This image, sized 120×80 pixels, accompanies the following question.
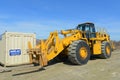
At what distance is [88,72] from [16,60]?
617cm

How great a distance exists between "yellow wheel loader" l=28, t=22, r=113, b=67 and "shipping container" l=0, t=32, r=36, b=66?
9.95 feet

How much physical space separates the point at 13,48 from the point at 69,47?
179 inches

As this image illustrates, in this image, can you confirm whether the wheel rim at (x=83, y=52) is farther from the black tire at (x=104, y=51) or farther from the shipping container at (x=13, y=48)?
the shipping container at (x=13, y=48)

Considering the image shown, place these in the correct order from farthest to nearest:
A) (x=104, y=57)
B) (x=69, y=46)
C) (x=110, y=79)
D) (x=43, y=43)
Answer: (x=104, y=57)
(x=69, y=46)
(x=43, y=43)
(x=110, y=79)

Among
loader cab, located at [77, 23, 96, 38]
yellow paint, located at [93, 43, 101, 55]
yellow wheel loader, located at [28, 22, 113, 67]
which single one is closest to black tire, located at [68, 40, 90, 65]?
yellow wheel loader, located at [28, 22, 113, 67]

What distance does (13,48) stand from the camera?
1457 centimetres

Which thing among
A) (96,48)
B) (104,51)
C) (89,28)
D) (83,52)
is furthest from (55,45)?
(104,51)

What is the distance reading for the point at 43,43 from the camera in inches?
437

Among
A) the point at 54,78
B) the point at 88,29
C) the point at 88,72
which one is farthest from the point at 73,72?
the point at 88,29

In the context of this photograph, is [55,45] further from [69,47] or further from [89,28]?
[89,28]

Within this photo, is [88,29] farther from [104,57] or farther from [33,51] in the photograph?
[33,51]

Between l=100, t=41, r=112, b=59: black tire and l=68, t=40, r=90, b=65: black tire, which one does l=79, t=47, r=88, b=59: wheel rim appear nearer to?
l=68, t=40, r=90, b=65: black tire

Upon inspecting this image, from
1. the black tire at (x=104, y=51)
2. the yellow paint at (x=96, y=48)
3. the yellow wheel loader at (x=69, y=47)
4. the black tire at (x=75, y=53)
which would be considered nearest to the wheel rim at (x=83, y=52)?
the yellow wheel loader at (x=69, y=47)

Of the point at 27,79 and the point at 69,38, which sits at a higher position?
the point at 69,38
